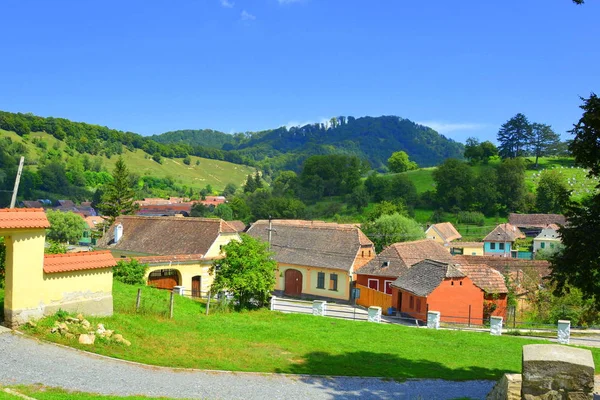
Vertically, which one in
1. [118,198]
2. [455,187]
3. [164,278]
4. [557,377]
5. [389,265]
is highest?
[455,187]

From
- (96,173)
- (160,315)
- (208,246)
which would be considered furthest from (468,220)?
(96,173)

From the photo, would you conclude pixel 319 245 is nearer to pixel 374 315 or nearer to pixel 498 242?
pixel 374 315

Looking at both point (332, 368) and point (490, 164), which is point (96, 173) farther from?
point (332, 368)

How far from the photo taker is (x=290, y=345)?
17.5 metres

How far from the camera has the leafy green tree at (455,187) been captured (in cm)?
9444

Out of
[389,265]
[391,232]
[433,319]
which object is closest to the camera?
[433,319]

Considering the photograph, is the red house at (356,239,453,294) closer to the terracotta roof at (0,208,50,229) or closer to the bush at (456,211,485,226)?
the terracotta roof at (0,208,50,229)

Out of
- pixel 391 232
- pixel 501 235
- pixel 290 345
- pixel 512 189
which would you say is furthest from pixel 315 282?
pixel 512 189

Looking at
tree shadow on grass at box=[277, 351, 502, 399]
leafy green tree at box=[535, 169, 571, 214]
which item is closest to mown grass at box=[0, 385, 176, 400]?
tree shadow on grass at box=[277, 351, 502, 399]

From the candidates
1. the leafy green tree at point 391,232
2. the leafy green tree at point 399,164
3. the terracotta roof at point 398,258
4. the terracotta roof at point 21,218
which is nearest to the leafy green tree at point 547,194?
the leafy green tree at point 399,164

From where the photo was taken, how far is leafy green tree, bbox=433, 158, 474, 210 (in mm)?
94438

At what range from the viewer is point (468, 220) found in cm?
8919

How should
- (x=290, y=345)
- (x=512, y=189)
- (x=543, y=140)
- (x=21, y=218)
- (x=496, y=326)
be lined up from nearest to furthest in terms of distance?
(x=21, y=218)
(x=290, y=345)
(x=496, y=326)
(x=512, y=189)
(x=543, y=140)

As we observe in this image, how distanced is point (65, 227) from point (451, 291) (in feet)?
210
